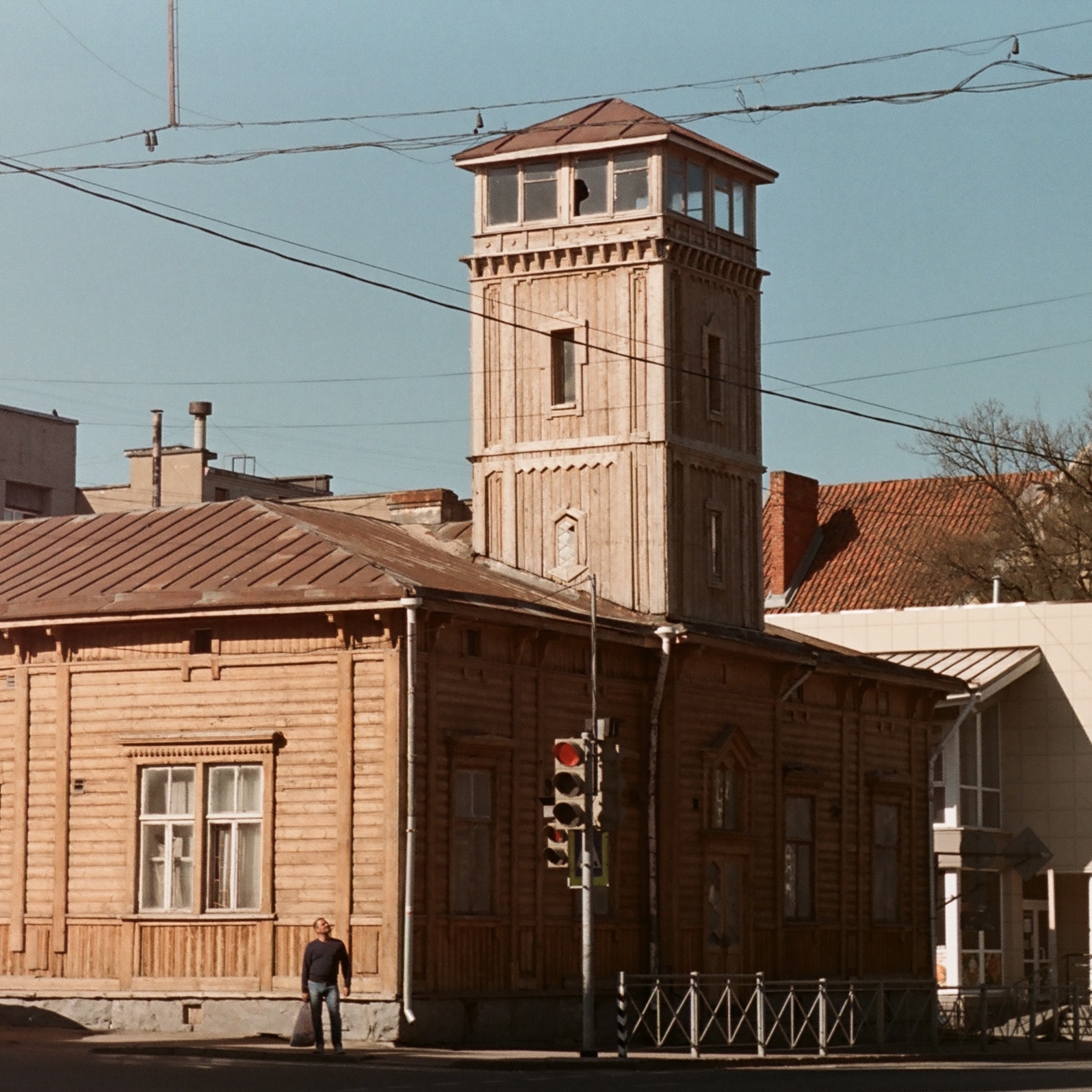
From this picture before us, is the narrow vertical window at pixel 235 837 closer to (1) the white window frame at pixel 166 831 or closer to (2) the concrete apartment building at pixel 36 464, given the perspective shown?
(1) the white window frame at pixel 166 831

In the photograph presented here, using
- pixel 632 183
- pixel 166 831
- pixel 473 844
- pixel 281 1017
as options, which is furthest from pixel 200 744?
pixel 632 183

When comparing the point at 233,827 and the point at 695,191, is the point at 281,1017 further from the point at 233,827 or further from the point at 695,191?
the point at 695,191

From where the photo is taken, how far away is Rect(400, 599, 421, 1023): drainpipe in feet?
97.4

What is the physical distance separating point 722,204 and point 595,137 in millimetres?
2786

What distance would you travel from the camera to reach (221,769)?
31.4 metres

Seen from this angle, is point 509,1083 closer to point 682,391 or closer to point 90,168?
point 90,168

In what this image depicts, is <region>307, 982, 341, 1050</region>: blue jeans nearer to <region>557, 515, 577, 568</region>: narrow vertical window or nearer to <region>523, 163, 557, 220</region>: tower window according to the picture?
<region>557, 515, 577, 568</region>: narrow vertical window

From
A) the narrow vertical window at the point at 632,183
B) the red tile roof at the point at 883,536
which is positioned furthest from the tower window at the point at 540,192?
the red tile roof at the point at 883,536

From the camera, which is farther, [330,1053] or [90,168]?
[330,1053]

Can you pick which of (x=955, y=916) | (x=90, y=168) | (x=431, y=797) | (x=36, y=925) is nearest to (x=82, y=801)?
(x=36, y=925)

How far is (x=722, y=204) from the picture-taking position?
3906 cm

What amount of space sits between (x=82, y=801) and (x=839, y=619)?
2391cm

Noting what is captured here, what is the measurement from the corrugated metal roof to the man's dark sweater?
22154 mm

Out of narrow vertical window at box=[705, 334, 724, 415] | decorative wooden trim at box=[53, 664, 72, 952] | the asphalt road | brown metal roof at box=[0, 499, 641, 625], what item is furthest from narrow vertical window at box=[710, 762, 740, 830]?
decorative wooden trim at box=[53, 664, 72, 952]
